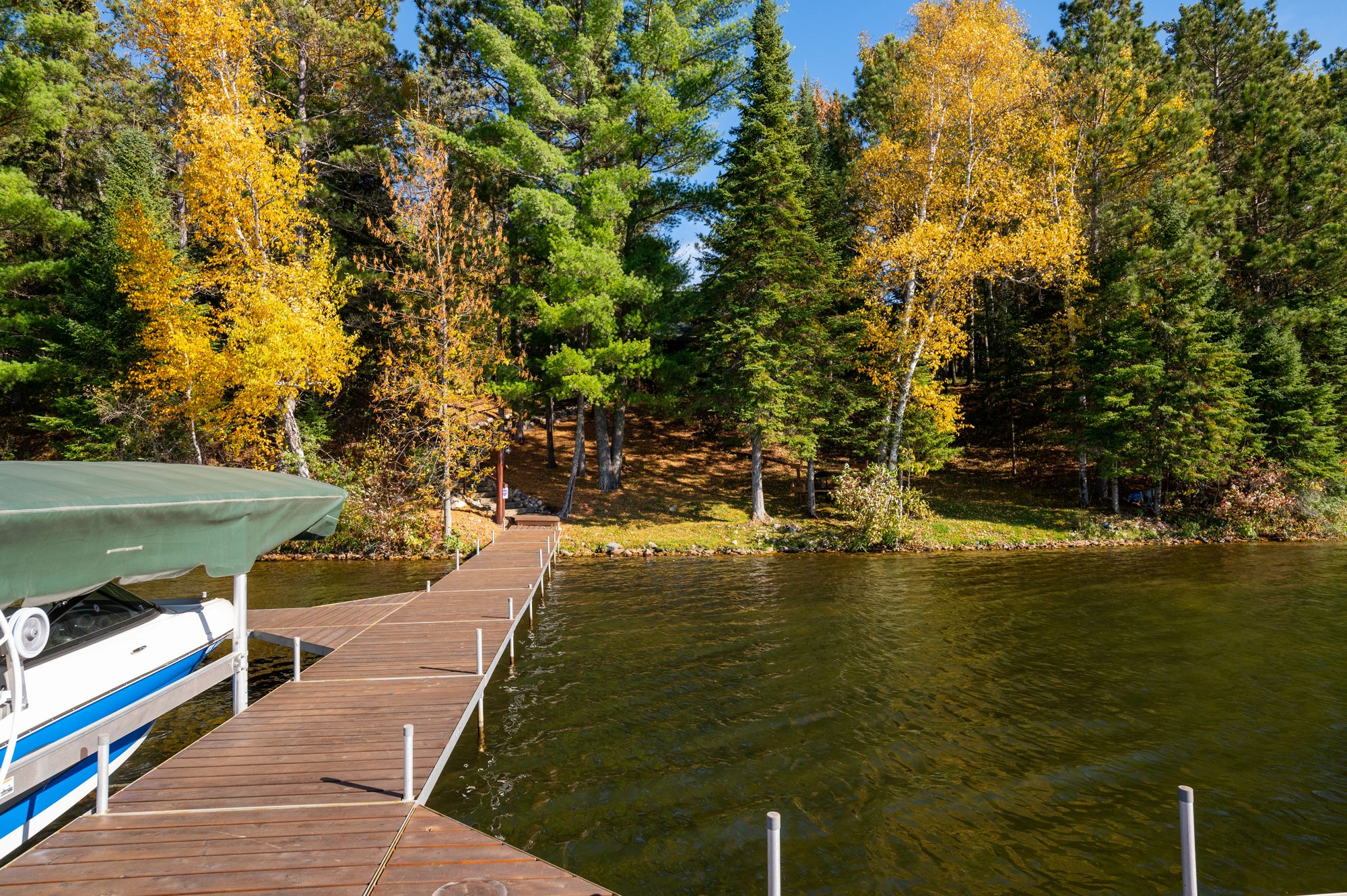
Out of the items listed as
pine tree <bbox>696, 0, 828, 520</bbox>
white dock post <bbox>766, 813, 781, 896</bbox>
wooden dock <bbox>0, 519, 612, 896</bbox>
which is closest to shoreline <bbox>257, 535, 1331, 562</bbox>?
pine tree <bbox>696, 0, 828, 520</bbox>

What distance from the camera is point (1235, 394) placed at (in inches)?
910

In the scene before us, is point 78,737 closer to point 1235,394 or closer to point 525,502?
point 525,502

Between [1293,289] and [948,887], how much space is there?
1291 inches

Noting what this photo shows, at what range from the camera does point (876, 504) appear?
21.6m

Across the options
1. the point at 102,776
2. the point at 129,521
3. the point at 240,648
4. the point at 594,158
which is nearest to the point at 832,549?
the point at 594,158

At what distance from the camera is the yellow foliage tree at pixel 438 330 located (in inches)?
813

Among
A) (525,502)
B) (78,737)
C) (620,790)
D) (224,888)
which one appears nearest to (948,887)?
(620,790)

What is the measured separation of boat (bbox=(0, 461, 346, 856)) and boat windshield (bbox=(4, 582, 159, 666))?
→ 16 millimetres

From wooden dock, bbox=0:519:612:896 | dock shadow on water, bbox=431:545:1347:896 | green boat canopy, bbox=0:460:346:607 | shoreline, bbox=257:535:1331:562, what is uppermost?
green boat canopy, bbox=0:460:346:607

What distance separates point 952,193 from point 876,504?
11.0m

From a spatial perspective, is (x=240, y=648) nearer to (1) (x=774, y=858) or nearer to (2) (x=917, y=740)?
(1) (x=774, y=858)

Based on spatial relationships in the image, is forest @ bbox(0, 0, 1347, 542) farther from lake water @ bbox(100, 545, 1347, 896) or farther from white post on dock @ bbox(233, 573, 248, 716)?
white post on dock @ bbox(233, 573, 248, 716)

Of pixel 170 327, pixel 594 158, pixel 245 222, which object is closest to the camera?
pixel 170 327

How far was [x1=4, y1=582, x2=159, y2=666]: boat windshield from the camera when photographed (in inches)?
249
